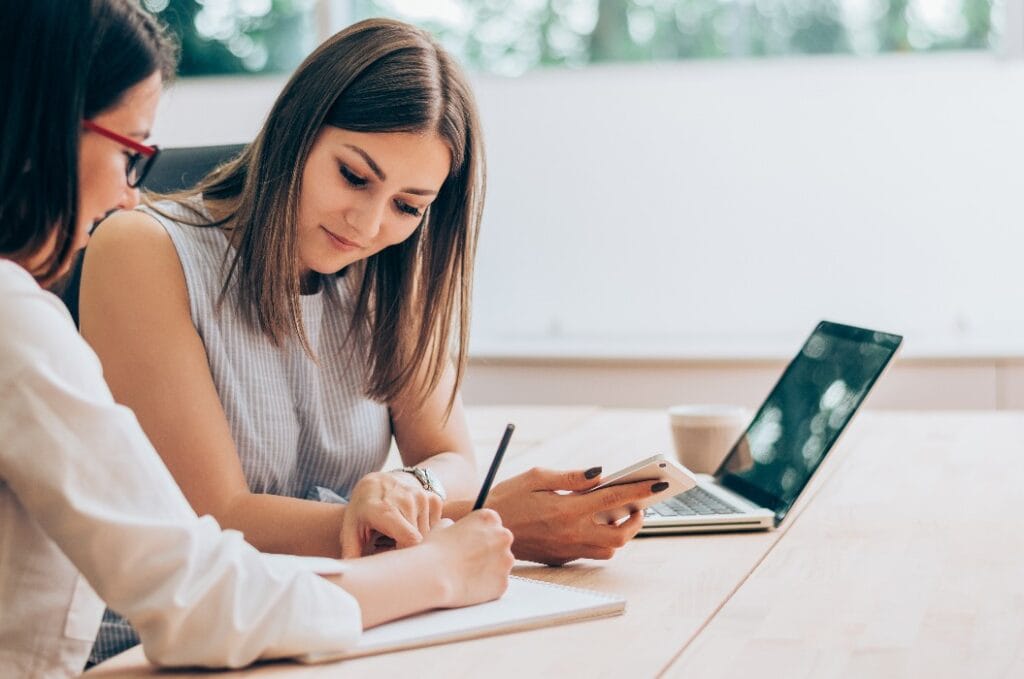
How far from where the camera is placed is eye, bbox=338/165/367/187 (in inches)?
58.2

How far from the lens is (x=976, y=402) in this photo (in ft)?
10.9

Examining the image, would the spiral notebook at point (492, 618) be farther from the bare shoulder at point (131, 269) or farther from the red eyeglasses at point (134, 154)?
the bare shoulder at point (131, 269)

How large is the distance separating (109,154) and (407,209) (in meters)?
0.61

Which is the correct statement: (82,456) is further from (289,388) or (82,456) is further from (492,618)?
(289,388)

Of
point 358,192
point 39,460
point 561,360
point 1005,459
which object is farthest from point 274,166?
point 561,360

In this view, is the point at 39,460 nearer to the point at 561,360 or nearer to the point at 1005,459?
the point at 1005,459

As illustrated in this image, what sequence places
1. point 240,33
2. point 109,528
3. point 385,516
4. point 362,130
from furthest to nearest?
1. point 240,33
2. point 362,130
3. point 385,516
4. point 109,528

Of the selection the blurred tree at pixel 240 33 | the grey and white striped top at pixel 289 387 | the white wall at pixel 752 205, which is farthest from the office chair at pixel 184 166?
the blurred tree at pixel 240 33

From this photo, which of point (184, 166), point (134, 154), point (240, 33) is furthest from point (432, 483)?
point (240, 33)

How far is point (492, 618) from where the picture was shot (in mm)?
1062

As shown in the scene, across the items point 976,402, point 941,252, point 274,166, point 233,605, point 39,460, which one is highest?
point 274,166

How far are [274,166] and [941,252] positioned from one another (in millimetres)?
2399

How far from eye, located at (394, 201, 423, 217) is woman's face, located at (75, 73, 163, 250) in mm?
553

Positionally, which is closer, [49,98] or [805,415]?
[49,98]
